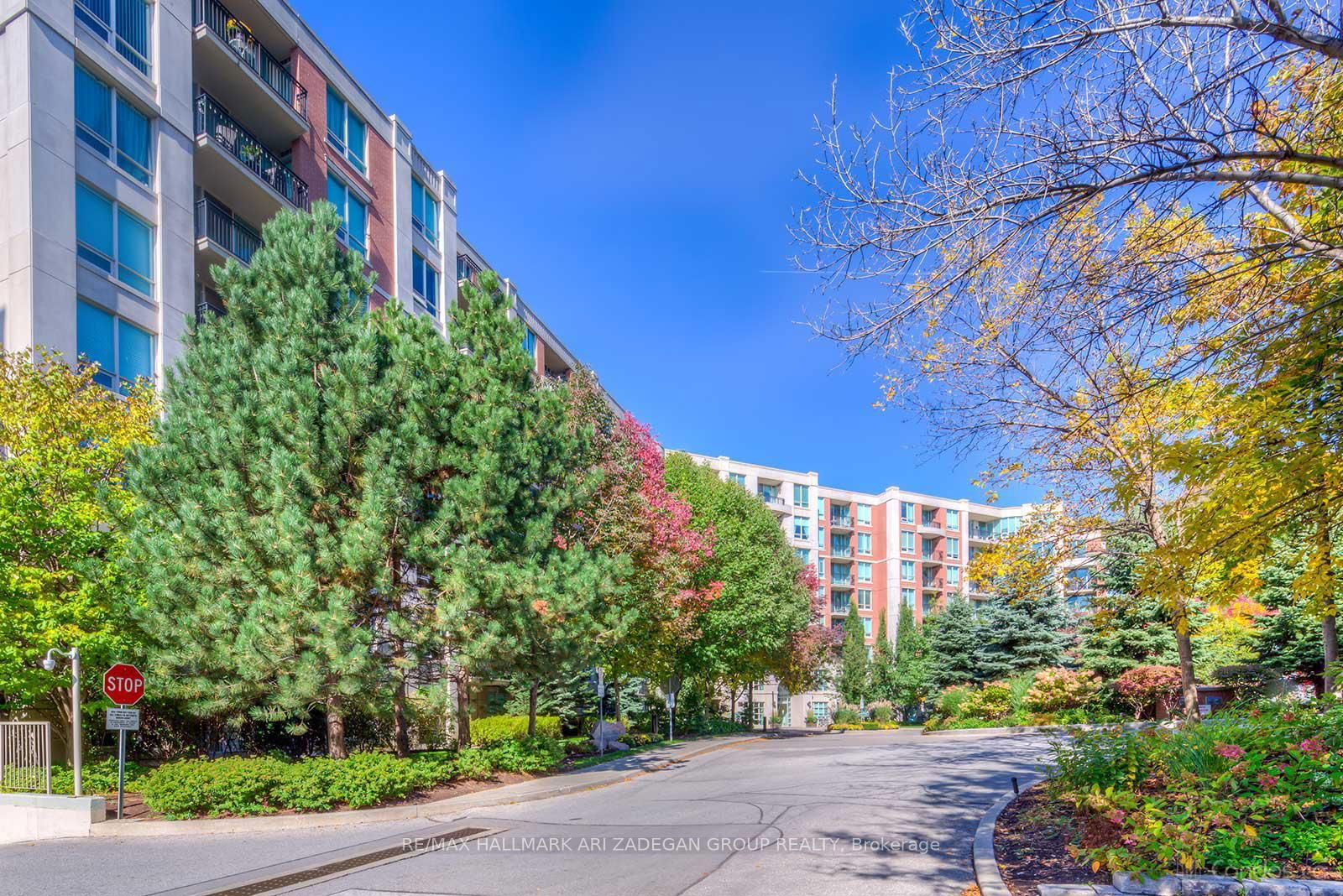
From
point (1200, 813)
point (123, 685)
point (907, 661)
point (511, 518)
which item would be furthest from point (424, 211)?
point (907, 661)

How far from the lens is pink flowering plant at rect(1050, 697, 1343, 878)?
260 inches

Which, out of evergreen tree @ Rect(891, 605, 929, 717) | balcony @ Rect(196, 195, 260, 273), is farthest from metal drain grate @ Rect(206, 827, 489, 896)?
evergreen tree @ Rect(891, 605, 929, 717)

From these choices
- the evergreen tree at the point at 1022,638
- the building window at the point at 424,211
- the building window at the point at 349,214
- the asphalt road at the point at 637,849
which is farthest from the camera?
the evergreen tree at the point at 1022,638

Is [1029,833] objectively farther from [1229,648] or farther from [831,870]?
[1229,648]

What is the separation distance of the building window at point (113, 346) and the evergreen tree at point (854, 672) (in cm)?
4987

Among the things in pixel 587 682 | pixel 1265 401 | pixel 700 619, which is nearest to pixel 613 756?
pixel 700 619

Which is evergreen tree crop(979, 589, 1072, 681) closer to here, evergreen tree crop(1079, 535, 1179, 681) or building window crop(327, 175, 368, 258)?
evergreen tree crop(1079, 535, 1179, 681)

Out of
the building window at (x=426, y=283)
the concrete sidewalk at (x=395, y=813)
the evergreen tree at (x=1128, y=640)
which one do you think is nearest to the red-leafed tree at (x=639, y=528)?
the concrete sidewalk at (x=395, y=813)

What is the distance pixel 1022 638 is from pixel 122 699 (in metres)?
32.7

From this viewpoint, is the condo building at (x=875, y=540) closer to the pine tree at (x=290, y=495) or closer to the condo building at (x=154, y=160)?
the condo building at (x=154, y=160)

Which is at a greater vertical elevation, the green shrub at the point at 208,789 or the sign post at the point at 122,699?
the sign post at the point at 122,699

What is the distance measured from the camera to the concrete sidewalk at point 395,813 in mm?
12219

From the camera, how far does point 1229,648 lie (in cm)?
2689

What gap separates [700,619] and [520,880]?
2462 cm
